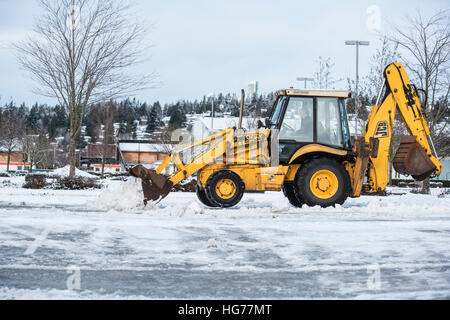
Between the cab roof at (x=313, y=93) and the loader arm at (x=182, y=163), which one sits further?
the cab roof at (x=313, y=93)

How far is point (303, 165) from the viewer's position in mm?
10109

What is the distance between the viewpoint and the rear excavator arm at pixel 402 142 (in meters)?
10.2

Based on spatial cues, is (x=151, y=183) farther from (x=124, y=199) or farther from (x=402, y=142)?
(x=402, y=142)

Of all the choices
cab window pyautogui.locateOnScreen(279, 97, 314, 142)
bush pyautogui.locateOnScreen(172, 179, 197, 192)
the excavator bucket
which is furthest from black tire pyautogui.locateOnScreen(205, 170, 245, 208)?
bush pyautogui.locateOnScreen(172, 179, 197, 192)

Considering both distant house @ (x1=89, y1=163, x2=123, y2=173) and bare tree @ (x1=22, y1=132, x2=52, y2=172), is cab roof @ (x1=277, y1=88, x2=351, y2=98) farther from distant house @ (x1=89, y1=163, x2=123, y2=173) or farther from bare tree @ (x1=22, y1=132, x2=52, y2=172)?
distant house @ (x1=89, y1=163, x2=123, y2=173)

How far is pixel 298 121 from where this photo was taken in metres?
10.1

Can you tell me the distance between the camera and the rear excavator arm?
33.6ft

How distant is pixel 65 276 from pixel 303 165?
6898mm

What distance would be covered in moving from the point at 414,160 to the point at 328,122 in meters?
2.18

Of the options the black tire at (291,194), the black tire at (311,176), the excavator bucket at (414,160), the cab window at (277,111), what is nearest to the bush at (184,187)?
the black tire at (291,194)

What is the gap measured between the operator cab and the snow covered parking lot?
2.16m

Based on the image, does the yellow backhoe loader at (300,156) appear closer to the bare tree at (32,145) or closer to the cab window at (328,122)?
the cab window at (328,122)

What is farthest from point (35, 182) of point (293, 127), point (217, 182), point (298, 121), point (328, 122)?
point (328, 122)

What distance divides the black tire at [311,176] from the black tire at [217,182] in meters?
1.31
